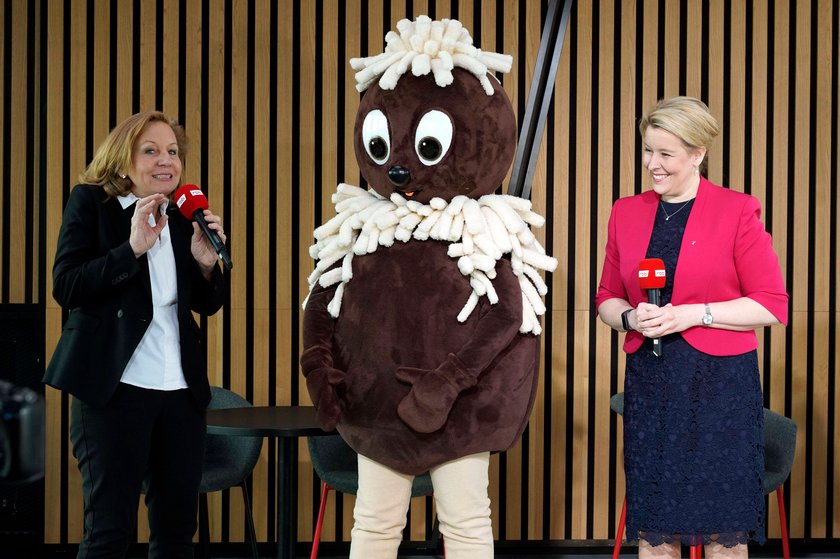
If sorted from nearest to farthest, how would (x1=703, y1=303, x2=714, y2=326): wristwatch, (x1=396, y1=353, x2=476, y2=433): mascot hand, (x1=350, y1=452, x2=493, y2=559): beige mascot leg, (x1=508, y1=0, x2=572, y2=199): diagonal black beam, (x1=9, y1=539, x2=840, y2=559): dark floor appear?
(x1=396, y1=353, x2=476, y2=433): mascot hand
(x1=350, y1=452, x2=493, y2=559): beige mascot leg
(x1=508, y1=0, x2=572, y2=199): diagonal black beam
(x1=703, y1=303, x2=714, y2=326): wristwatch
(x1=9, y1=539, x2=840, y2=559): dark floor

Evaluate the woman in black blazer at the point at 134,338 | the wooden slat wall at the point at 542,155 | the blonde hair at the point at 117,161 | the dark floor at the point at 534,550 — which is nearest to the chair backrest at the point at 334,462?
the wooden slat wall at the point at 542,155

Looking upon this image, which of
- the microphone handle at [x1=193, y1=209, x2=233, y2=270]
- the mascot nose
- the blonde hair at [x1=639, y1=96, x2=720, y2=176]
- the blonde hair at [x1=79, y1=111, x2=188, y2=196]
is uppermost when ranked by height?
the blonde hair at [x1=639, y1=96, x2=720, y2=176]

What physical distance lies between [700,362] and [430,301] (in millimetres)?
850

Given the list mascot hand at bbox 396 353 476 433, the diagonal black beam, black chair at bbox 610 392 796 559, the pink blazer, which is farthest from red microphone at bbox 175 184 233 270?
black chair at bbox 610 392 796 559

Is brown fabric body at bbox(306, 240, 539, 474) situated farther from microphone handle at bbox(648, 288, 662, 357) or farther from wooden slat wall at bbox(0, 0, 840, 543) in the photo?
wooden slat wall at bbox(0, 0, 840, 543)

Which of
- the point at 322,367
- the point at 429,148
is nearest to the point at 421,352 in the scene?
the point at 322,367

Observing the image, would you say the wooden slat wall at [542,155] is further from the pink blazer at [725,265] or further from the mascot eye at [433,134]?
the mascot eye at [433,134]

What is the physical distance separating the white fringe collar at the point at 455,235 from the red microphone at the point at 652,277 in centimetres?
28

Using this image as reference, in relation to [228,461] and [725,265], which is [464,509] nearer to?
[725,265]

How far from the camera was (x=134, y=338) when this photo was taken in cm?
265

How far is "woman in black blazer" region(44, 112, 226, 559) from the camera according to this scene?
261 cm

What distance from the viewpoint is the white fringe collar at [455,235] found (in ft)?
7.97

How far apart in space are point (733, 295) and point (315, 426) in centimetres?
147

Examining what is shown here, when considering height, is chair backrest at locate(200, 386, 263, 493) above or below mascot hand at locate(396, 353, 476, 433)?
→ below
